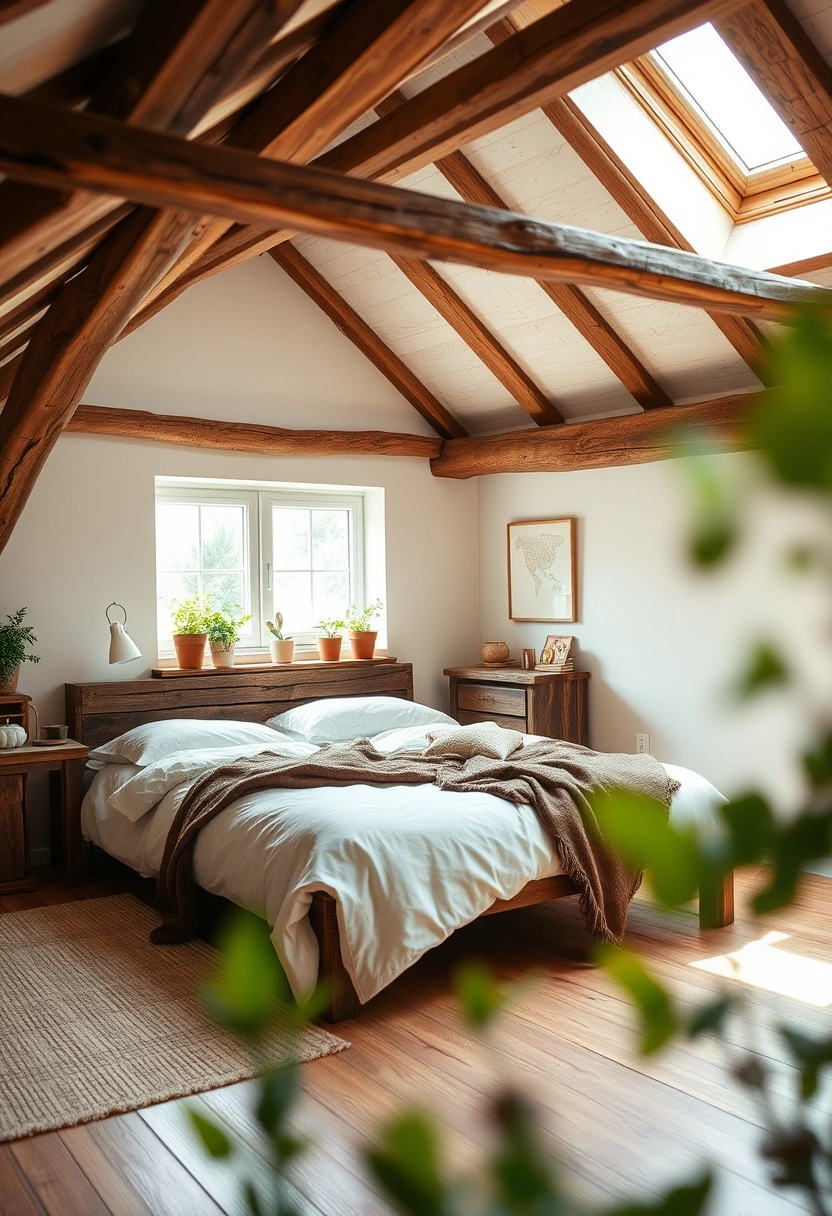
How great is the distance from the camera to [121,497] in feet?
17.6

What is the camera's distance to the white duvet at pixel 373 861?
319 cm

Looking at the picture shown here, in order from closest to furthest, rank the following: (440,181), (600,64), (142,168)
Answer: (142,168), (600,64), (440,181)

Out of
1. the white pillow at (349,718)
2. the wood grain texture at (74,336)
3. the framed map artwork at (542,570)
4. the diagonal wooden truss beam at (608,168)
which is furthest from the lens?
the framed map artwork at (542,570)

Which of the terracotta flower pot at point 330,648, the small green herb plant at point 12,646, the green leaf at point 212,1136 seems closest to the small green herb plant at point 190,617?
the terracotta flower pot at point 330,648

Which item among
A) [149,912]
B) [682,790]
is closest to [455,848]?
[682,790]

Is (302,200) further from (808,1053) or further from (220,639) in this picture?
(220,639)

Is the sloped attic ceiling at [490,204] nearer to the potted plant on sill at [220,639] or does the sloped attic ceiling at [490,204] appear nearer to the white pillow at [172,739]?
the potted plant on sill at [220,639]

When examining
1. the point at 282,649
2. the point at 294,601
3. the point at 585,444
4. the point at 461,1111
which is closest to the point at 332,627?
the point at 294,601

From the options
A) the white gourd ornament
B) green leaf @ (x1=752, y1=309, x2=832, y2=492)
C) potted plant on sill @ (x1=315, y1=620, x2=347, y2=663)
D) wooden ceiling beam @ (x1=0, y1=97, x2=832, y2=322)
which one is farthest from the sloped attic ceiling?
the white gourd ornament

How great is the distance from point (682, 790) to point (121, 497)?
9.98 ft

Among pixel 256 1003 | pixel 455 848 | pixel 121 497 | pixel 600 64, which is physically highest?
pixel 600 64

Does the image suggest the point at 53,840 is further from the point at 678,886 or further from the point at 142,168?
the point at 678,886

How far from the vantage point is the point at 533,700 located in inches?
225

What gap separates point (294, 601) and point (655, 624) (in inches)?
79.7
